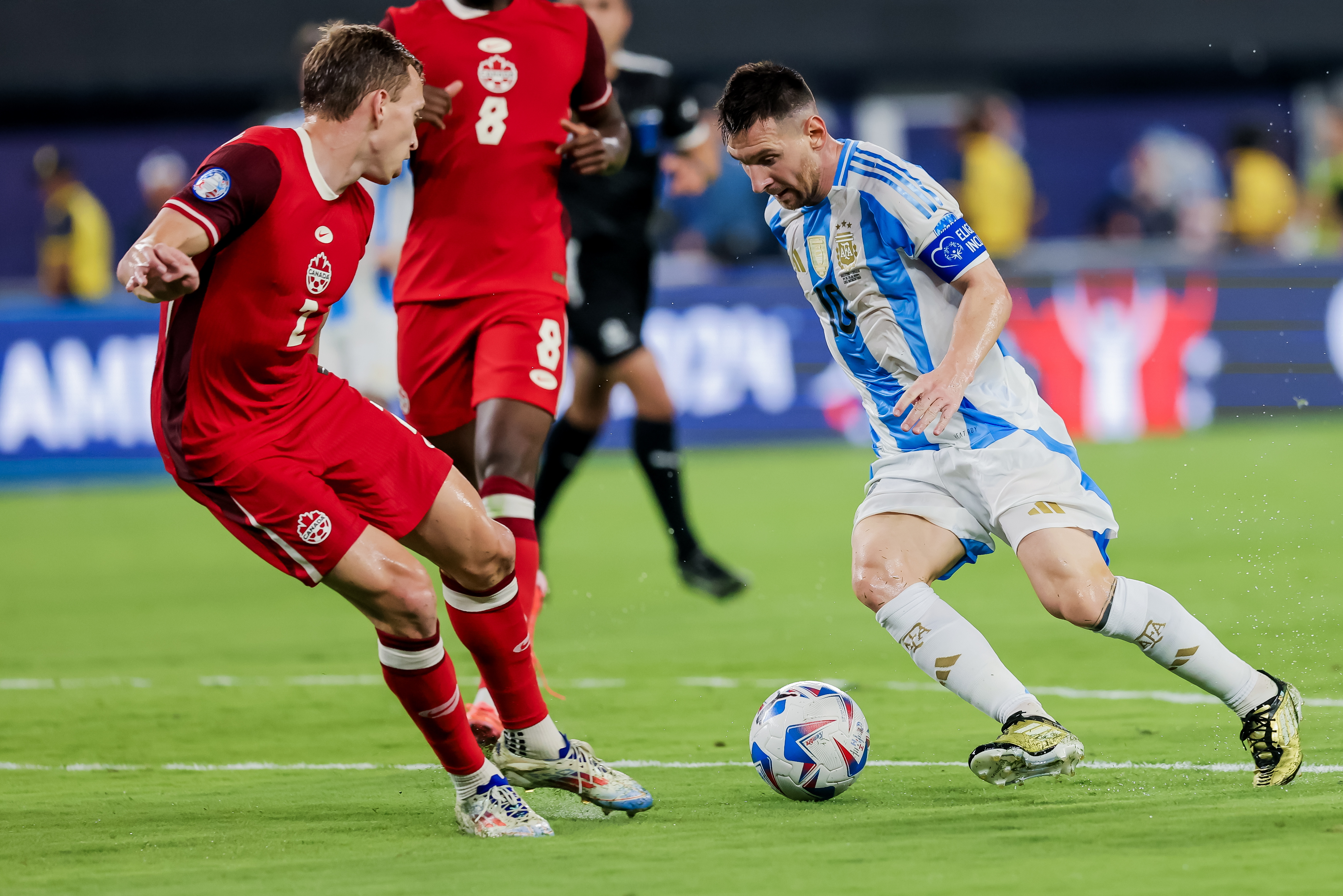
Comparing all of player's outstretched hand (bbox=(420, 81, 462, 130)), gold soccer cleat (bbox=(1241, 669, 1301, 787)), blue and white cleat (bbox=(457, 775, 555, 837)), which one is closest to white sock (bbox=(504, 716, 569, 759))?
blue and white cleat (bbox=(457, 775, 555, 837))

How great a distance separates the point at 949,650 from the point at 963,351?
77 centimetres

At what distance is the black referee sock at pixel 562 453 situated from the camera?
7.75m

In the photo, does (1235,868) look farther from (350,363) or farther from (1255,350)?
(1255,350)

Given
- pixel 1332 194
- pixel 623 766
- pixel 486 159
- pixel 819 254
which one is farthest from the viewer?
pixel 1332 194

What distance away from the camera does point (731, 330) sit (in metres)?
13.9

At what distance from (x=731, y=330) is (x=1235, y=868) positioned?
413 inches

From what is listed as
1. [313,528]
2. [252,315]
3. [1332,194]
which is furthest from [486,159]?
[1332,194]

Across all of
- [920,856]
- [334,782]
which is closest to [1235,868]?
[920,856]

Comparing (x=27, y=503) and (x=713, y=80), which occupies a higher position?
(x=713, y=80)

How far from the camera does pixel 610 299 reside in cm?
800

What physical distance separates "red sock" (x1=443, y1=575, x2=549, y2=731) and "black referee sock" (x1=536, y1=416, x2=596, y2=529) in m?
3.16

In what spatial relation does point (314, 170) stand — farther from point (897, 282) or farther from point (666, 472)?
point (666, 472)

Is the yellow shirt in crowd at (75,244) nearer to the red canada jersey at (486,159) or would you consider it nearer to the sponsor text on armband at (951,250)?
the red canada jersey at (486,159)

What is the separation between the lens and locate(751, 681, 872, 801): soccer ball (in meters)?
4.44
